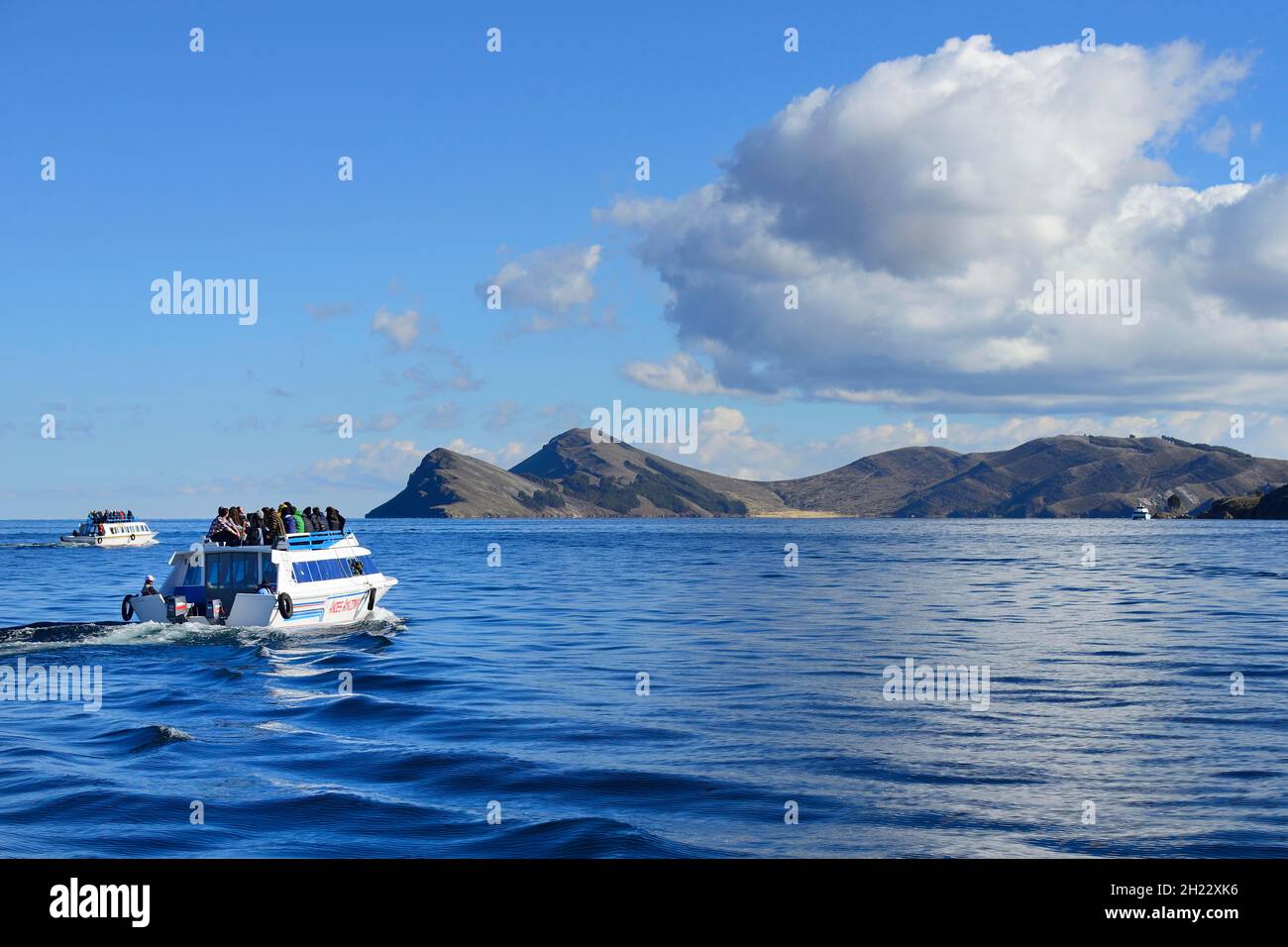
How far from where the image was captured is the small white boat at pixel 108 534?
182m

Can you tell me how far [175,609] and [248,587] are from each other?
10.7 feet

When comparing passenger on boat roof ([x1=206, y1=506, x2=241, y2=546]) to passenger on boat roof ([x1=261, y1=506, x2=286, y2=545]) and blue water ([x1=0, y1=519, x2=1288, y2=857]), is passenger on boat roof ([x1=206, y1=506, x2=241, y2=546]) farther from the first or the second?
blue water ([x1=0, y1=519, x2=1288, y2=857])

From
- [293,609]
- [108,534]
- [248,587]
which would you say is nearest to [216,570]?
[248,587]

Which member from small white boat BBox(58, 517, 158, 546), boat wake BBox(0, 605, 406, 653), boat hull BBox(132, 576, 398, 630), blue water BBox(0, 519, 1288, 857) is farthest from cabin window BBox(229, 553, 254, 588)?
small white boat BBox(58, 517, 158, 546)

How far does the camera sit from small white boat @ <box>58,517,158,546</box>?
596ft

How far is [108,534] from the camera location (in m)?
182

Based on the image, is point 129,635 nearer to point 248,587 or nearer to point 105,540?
point 248,587

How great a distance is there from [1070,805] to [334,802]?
14471 mm

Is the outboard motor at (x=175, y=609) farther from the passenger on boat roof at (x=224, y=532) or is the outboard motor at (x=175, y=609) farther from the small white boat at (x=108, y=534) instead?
the small white boat at (x=108, y=534)

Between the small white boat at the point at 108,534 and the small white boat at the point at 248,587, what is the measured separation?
488 ft

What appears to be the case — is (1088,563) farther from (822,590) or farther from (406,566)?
(406,566)

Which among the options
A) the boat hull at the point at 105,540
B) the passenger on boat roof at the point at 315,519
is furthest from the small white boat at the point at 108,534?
the passenger on boat roof at the point at 315,519

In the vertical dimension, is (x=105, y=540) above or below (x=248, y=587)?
below

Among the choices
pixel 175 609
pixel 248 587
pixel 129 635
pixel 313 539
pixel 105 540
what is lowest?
pixel 129 635
